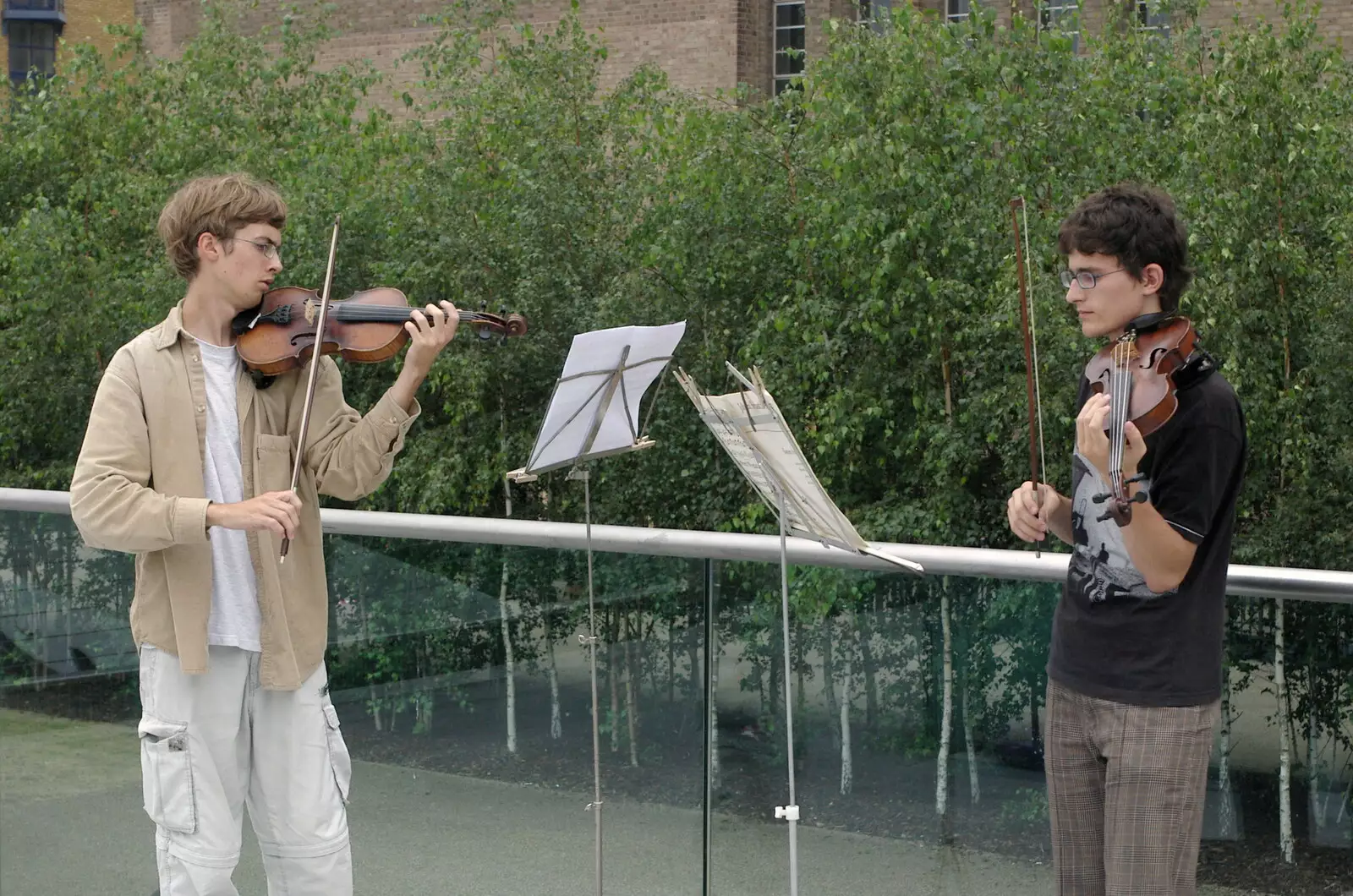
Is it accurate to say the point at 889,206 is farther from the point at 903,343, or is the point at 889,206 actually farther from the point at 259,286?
the point at 259,286

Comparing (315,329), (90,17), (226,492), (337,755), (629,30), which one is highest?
(90,17)

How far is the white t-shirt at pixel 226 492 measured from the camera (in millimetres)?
2756

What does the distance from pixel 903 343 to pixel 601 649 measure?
5629 mm

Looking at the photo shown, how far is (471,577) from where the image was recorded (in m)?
3.78

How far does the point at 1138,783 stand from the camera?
240 cm

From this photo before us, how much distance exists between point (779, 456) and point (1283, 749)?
1264mm

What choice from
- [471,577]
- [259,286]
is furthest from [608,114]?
[259,286]

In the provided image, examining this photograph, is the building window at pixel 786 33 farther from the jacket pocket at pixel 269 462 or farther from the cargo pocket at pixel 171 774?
the cargo pocket at pixel 171 774

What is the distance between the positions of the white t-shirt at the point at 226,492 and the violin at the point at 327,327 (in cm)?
5

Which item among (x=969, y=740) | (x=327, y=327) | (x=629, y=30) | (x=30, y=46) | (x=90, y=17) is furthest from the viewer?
(x=90, y=17)

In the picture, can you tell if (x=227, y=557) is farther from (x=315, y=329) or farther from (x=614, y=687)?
(x=614, y=687)

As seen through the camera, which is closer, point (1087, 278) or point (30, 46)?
point (1087, 278)

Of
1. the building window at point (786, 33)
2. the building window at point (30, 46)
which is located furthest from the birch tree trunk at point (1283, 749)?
the building window at point (30, 46)

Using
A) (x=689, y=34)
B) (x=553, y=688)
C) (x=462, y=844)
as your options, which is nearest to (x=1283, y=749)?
(x=553, y=688)
